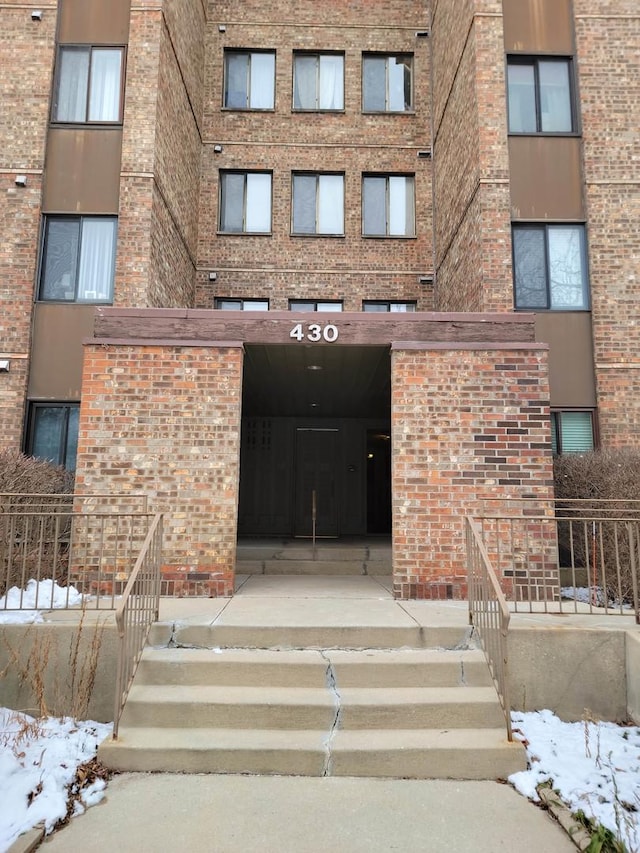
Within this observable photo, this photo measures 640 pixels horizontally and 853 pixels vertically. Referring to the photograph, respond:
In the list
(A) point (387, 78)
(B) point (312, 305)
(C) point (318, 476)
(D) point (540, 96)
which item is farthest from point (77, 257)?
(A) point (387, 78)

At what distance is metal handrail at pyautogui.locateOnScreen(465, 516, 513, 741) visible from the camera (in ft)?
13.3

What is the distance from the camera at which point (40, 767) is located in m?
3.75

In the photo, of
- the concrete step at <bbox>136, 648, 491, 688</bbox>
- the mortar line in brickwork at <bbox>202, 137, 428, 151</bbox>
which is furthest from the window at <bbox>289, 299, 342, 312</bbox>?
the concrete step at <bbox>136, 648, 491, 688</bbox>

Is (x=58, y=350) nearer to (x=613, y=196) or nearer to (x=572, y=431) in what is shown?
(x=572, y=431)

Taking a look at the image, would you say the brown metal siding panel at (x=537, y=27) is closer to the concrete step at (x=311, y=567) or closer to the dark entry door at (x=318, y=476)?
the dark entry door at (x=318, y=476)

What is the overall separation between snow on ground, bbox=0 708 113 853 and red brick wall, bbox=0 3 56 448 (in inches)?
264

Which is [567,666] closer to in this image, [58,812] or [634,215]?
A: [58,812]

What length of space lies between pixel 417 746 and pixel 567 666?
1.69 meters

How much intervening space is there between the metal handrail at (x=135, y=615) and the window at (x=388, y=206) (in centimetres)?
1119

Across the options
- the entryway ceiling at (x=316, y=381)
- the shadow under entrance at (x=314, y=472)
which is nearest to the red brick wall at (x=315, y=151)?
the shadow under entrance at (x=314, y=472)

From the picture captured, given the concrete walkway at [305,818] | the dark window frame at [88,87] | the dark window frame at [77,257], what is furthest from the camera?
the dark window frame at [88,87]

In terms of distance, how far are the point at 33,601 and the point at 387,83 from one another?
1464cm

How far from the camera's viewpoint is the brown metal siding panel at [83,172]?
10531 millimetres

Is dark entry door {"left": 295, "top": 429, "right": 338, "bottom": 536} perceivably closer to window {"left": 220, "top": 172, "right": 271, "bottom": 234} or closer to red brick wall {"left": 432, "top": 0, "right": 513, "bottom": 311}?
red brick wall {"left": 432, "top": 0, "right": 513, "bottom": 311}
